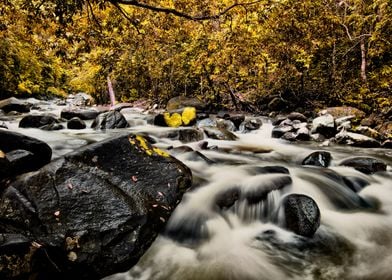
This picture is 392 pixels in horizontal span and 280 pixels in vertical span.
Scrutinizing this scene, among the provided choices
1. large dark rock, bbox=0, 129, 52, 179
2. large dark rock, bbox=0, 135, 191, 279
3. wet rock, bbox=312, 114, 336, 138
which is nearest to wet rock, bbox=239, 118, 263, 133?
wet rock, bbox=312, 114, 336, 138

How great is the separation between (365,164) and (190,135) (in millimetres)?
4536

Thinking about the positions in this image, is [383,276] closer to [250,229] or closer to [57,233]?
[250,229]

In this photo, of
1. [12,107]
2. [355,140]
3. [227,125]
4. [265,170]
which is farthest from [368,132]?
[12,107]

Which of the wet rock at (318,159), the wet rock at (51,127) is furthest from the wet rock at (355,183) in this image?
the wet rock at (51,127)

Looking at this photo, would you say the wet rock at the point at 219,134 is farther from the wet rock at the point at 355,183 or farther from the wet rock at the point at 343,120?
the wet rock at the point at 355,183

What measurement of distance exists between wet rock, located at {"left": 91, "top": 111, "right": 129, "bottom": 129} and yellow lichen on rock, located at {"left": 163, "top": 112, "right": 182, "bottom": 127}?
159cm

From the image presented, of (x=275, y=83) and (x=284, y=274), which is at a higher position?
(x=275, y=83)

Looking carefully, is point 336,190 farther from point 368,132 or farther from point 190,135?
point 368,132

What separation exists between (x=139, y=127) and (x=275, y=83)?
6.47 metres

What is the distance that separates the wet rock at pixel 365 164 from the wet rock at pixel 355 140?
2.33 meters

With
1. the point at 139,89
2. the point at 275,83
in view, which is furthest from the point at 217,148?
the point at 139,89

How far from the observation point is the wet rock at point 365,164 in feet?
18.7

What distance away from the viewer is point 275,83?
45.0 ft

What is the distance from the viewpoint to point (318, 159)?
6.27 m
